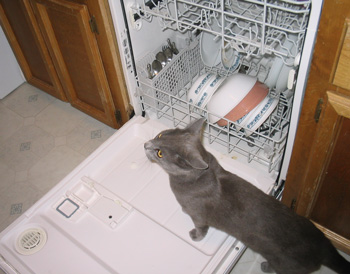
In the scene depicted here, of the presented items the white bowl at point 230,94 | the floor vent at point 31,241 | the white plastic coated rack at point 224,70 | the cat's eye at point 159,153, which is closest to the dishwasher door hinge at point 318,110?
the white plastic coated rack at point 224,70

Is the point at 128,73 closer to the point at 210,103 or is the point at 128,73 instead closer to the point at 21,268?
the point at 210,103

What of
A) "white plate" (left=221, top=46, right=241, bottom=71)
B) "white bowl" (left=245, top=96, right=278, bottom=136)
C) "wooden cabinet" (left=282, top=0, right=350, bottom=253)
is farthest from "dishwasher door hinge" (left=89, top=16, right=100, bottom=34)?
"wooden cabinet" (left=282, top=0, right=350, bottom=253)

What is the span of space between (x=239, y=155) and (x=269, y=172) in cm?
15

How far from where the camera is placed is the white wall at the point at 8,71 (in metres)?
2.04

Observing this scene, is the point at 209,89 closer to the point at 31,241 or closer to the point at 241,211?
the point at 241,211

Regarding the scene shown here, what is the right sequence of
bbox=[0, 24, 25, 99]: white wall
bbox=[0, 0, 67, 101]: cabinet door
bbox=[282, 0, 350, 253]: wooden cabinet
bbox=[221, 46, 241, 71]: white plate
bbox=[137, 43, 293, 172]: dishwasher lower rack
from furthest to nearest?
bbox=[0, 24, 25, 99]: white wall → bbox=[0, 0, 67, 101]: cabinet door → bbox=[221, 46, 241, 71]: white plate → bbox=[137, 43, 293, 172]: dishwasher lower rack → bbox=[282, 0, 350, 253]: wooden cabinet

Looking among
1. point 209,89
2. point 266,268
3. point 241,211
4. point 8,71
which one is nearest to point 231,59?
point 209,89

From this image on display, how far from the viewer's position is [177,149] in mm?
1045

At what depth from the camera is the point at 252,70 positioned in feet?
5.12

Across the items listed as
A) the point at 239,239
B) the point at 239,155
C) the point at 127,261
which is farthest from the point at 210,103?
the point at 127,261

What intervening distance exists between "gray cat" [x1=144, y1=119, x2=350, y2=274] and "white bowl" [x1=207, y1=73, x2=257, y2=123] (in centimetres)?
20

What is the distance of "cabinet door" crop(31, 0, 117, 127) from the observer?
1344mm

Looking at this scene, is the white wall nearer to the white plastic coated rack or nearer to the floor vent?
the white plastic coated rack

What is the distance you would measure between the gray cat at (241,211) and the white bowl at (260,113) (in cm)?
23
